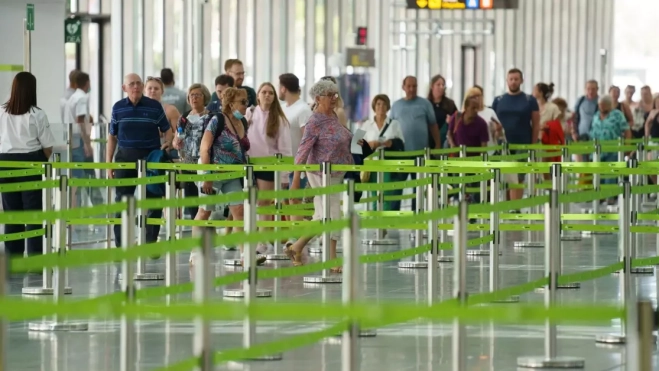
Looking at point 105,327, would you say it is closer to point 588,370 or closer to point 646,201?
point 588,370

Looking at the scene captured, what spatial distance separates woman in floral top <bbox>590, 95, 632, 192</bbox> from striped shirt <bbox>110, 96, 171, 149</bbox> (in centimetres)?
1067

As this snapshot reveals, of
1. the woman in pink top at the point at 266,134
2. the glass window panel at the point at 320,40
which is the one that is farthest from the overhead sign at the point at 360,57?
the woman in pink top at the point at 266,134

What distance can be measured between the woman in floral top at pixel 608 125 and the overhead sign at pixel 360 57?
13.3 feet

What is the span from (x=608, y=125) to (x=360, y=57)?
4.52 meters

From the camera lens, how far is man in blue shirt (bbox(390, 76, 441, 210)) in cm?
1864

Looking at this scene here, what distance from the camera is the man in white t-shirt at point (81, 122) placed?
18953 millimetres

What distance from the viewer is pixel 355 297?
769 centimetres

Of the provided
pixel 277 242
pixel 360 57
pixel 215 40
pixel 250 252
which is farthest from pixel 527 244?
pixel 215 40

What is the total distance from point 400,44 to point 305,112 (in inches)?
776

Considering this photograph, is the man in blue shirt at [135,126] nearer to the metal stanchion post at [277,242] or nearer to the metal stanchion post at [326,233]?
the metal stanchion post at [277,242]

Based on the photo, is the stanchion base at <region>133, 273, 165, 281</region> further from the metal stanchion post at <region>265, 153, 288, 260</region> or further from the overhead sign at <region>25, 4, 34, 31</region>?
A: the overhead sign at <region>25, 4, 34, 31</region>

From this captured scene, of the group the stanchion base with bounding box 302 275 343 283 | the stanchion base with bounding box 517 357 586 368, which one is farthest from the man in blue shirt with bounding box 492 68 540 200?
the stanchion base with bounding box 517 357 586 368

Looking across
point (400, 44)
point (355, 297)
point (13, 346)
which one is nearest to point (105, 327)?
point (13, 346)

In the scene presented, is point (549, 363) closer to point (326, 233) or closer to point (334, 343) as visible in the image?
point (334, 343)
